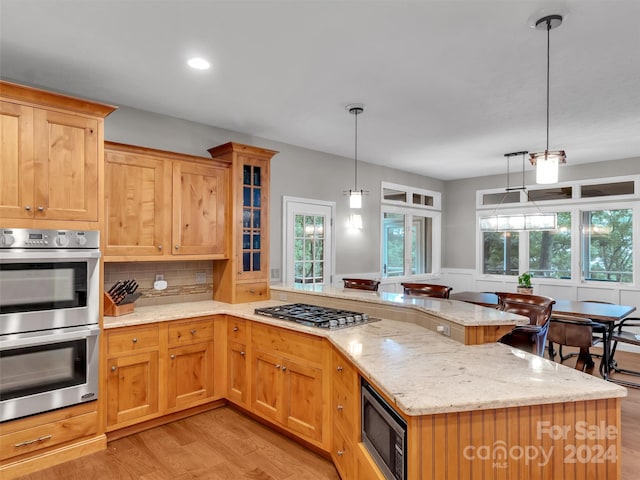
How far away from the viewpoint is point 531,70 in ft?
9.36

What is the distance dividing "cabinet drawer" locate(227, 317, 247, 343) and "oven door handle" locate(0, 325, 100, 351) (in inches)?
41.6

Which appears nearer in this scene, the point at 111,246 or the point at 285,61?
the point at 285,61

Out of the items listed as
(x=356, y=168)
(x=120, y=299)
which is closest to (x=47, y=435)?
(x=120, y=299)

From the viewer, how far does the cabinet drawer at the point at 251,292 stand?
3.89 m

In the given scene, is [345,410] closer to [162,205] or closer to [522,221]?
[162,205]

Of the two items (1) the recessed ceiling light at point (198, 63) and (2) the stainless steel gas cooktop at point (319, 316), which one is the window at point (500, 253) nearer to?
(2) the stainless steel gas cooktop at point (319, 316)

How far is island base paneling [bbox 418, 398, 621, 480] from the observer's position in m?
1.45

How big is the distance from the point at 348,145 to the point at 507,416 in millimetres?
4013

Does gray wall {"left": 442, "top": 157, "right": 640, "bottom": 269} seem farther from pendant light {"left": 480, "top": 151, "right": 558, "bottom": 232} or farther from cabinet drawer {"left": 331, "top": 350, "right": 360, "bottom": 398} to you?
cabinet drawer {"left": 331, "top": 350, "right": 360, "bottom": 398}

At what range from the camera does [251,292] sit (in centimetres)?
400

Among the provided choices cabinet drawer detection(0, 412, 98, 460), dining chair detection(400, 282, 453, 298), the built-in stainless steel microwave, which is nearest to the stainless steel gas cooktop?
the built-in stainless steel microwave

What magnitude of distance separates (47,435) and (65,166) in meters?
1.79

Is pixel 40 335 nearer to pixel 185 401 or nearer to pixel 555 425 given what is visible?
pixel 185 401

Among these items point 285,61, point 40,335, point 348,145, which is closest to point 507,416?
point 285,61
